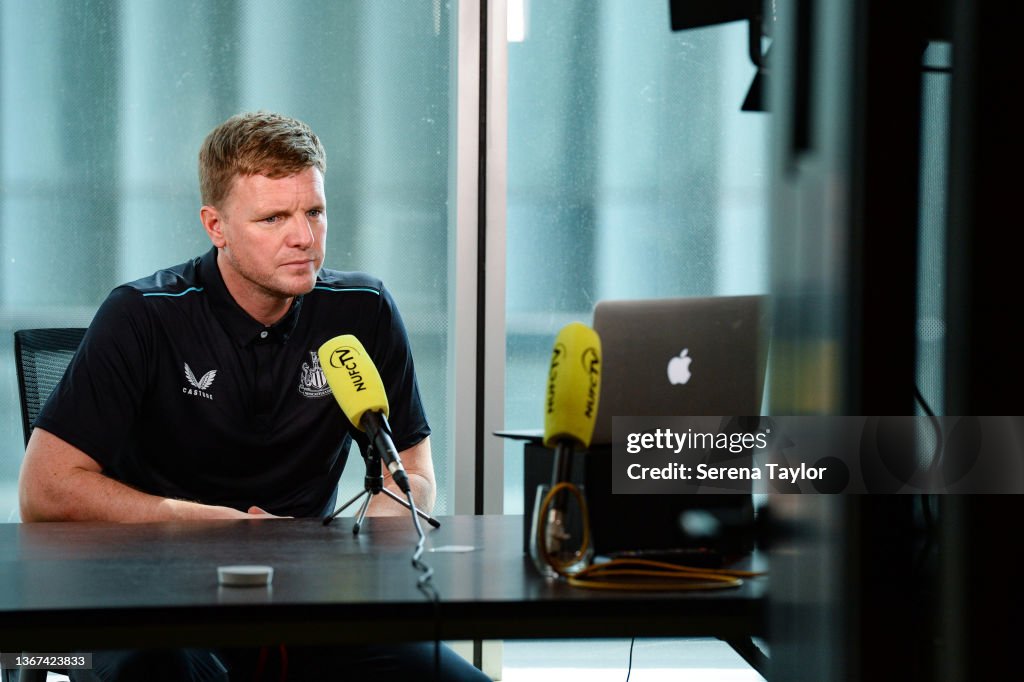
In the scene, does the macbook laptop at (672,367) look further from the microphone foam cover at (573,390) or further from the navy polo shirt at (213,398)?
the navy polo shirt at (213,398)

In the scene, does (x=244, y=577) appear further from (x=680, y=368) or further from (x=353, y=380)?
(x=680, y=368)

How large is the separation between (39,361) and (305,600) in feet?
4.10

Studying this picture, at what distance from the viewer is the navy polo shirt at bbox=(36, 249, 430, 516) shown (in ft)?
6.07

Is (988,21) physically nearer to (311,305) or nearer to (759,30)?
(759,30)

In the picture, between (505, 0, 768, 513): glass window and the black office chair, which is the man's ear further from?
(505, 0, 768, 513): glass window

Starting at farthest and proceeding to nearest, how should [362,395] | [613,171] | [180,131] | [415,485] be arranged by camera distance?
[613,171] < [180,131] < [415,485] < [362,395]

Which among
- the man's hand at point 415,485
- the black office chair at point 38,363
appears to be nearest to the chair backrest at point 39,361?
Answer: the black office chair at point 38,363

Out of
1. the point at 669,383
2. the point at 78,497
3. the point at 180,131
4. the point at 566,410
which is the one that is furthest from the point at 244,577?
the point at 180,131

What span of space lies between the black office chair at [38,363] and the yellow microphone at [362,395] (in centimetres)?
78

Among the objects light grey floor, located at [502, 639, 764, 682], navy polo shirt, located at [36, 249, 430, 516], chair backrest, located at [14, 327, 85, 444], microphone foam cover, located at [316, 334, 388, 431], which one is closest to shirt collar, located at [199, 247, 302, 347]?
navy polo shirt, located at [36, 249, 430, 516]

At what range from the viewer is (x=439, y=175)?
2.86 meters

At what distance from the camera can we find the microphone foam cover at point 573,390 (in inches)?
43.6

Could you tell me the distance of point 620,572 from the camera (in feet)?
3.69

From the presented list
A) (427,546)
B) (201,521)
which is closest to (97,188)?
(201,521)
